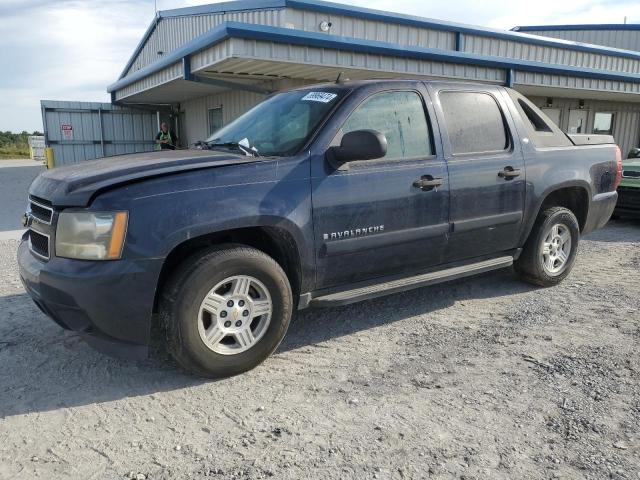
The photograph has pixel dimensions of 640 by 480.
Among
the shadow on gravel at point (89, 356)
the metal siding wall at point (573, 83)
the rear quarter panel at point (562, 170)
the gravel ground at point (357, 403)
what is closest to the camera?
the gravel ground at point (357, 403)

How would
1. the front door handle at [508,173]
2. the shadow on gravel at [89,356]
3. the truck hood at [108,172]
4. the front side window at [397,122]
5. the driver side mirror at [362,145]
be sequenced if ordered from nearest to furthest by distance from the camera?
the truck hood at [108,172] < the shadow on gravel at [89,356] < the driver side mirror at [362,145] < the front side window at [397,122] < the front door handle at [508,173]

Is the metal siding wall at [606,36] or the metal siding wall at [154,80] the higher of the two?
the metal siding wall at [606,36]

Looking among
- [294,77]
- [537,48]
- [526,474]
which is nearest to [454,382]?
[526,474]

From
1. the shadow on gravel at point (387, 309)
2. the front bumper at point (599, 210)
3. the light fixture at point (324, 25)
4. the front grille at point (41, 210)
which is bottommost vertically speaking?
the shadow on gravel at point (387, 309)

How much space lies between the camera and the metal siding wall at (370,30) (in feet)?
33.1

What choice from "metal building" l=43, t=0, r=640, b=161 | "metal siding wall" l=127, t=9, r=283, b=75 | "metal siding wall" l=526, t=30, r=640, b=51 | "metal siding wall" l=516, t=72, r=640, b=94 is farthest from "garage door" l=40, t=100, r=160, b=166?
"metal siding wall" l=526, t=30, r=640, b=51

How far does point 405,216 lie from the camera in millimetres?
3791

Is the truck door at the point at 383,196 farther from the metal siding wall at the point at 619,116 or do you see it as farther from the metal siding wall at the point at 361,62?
the metal siding wall at the point at 619,116

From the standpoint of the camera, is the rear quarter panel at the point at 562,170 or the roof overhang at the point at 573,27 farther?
the roof overhang at the point at 573,27

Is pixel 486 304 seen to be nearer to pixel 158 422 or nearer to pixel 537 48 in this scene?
pixel 158 422

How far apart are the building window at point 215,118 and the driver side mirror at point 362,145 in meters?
11.4

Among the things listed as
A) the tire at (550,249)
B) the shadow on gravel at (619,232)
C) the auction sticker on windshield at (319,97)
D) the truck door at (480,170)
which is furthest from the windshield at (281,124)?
the shadow on gravel at (619,232)

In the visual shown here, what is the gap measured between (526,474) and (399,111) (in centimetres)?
262

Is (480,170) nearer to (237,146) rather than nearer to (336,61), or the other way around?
(237,146)
